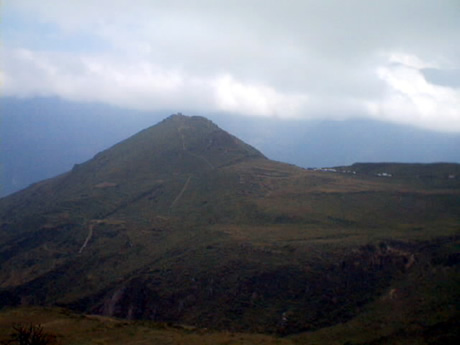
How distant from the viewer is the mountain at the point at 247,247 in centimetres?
3347

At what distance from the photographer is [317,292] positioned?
35250 mm

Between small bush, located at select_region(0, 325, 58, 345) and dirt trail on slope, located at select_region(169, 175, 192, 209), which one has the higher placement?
dirt trail on slope, located at select_region(169, 175, 192, 209)

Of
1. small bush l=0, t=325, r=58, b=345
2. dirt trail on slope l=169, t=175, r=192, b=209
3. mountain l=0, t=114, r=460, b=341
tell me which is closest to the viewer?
small bush l=0, t=325, r=58, b=345

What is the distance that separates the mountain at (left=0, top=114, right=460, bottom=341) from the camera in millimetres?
33469

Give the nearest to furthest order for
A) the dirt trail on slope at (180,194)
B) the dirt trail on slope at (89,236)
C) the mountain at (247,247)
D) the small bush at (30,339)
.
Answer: the small bush at (30,339)
the mountain at (247,247)
the dirt trail on slope at (89,236)
the dirt trail on slope at (180,194)

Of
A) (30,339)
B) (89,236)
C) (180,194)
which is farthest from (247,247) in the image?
(180,194)

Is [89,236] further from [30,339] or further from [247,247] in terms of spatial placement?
[30,339]

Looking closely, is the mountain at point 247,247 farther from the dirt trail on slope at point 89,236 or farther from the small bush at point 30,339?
the small bush at point 30,339

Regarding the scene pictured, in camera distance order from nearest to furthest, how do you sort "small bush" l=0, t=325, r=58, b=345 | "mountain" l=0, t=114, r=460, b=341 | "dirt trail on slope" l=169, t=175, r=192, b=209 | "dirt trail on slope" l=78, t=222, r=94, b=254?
"small bush" l=0, t=325, r=58, b=345 < "mountain" l=0, t=114, r=460, b=341 < "dirt trail on slope" l=78, t=222, r=94, b=254 < "dirt trail on slope" l=169, t=175, r=192, b=209

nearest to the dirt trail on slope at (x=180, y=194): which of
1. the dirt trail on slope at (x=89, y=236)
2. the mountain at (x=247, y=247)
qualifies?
the mountain at (x=247, y=247)

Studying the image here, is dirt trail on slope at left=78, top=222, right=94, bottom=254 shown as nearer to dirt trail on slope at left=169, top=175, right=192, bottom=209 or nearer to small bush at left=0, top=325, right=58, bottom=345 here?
dirt trail on slope at left=169, top=175, right=192, bottom=209

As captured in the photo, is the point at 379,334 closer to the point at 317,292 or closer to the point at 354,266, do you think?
the point at 317,292

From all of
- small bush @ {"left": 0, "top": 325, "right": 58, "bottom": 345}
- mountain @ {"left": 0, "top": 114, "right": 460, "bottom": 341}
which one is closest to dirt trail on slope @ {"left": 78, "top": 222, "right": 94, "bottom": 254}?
mountain @ {"left": 0, "top": 114, "right": 460, "bottom": 341}

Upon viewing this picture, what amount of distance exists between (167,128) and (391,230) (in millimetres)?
79772
